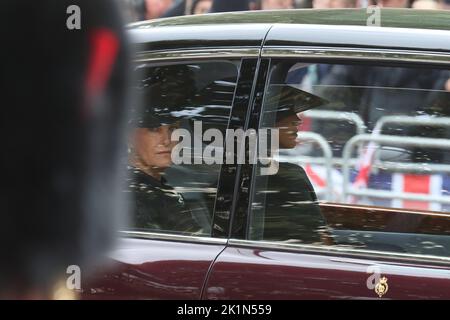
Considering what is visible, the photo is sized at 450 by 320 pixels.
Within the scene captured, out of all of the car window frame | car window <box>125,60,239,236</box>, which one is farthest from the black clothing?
the car window frame

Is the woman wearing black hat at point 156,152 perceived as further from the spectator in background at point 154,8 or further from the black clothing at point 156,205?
the spectator in background at point 154,8

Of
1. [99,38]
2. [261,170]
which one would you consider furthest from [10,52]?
[261,170]

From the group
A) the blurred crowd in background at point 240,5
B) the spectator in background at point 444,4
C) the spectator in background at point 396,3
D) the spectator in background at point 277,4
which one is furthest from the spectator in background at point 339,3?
the spectator in background at point 277,4

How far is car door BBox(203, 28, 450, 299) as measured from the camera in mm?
2230

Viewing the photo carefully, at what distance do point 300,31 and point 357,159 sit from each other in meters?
0.42

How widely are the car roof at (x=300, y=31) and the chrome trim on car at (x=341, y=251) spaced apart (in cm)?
58

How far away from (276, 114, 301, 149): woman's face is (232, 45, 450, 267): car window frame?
8 cm

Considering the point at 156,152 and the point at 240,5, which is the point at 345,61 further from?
the point at 240,5

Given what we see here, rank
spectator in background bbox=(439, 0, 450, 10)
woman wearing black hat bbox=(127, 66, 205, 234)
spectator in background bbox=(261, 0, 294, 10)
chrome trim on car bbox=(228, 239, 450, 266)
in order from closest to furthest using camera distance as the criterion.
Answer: chrome trim on car bbox=(228, 239, 450, 266) < woman wearing black hat bbox=(127, 66, 205, 234) < spectator in background bbox=(439, 0, 450, 10) < spectator in background bbox=(261, 0, 294, 10)

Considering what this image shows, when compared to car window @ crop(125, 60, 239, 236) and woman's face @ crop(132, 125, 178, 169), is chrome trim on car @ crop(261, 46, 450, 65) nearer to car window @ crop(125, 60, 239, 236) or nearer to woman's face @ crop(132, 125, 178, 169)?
car window @ crop(125, 60, 239, 236)

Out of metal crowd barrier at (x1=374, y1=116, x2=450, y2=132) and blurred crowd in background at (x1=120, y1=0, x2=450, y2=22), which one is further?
blurred crowd in background at (x1=120, y1=0, x2=450, y2=22)

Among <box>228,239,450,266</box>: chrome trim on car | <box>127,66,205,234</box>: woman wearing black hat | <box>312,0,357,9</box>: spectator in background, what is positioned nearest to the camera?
<box>228,239,450,266</box>: chrome trim on car

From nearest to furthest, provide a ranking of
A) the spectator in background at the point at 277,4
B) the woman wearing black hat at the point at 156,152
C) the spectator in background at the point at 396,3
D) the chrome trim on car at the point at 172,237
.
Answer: the chrome trim on car at the point at 172,237 → the woman wearing black hat at the point at 156,152 → the spectator in background at the point at 396,3 → the spectator in background at the point at 277,4

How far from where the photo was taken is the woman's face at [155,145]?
2.45 m
